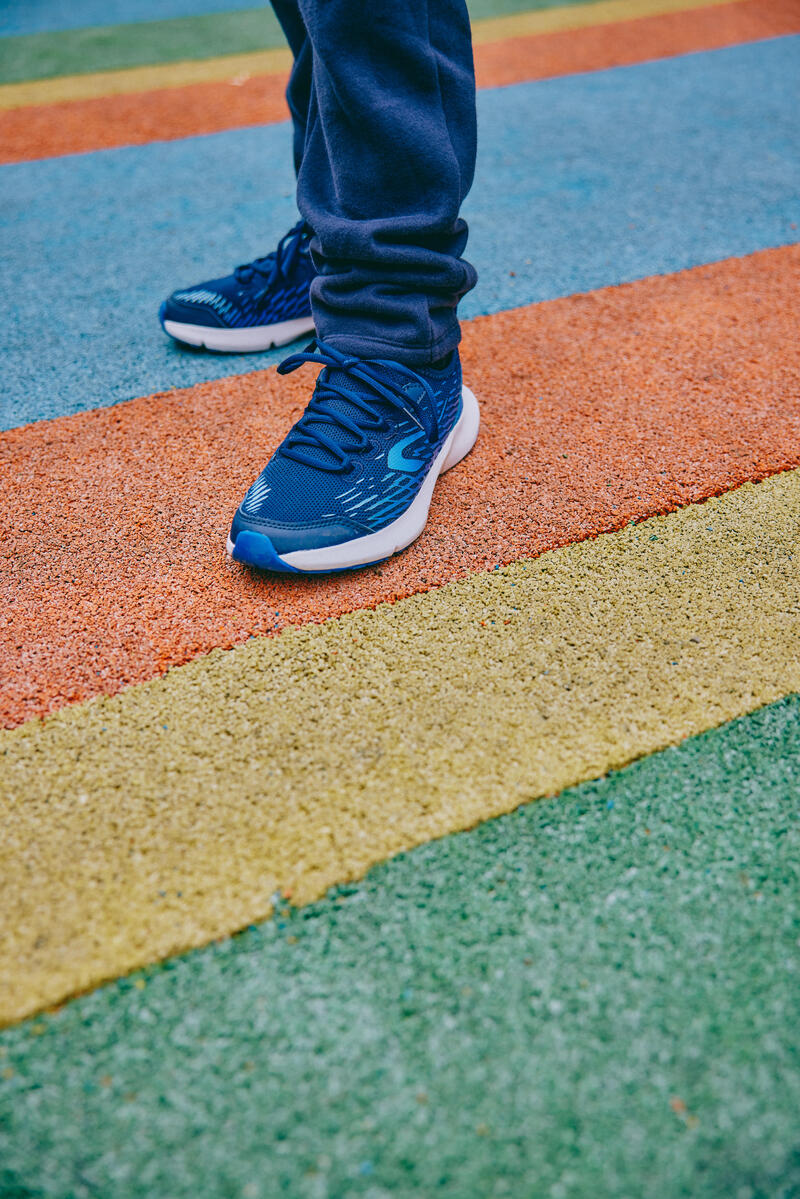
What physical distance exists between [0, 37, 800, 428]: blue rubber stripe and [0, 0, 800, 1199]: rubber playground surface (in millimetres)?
29

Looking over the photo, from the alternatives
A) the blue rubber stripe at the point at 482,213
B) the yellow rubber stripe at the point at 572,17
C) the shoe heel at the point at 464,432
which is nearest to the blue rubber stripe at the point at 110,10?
the yellow rubber stripe at the point at 572,17

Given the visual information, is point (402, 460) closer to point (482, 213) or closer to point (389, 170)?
point (389, 170)

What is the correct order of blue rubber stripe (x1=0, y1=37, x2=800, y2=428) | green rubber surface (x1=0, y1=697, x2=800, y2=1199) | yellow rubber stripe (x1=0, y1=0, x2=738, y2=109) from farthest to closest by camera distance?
yellow rubber stripe (x1=0, y1=0, x2=738, y2=109) < blue rubber stripe (x1=0, y1=37, x2=800, y2=428) < green rubber surface (x1=0, y1=697, x2=800, y2=1199)

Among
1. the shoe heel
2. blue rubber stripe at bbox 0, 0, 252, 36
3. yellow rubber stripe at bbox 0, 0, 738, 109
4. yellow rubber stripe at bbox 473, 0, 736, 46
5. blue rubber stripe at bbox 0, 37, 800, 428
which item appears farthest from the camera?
blue rubber stripe at bbox 0, 0, 252, 36

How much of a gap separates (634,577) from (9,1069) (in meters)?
0.87

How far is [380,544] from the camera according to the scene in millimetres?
1138

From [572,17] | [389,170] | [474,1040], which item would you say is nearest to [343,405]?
[389,170]

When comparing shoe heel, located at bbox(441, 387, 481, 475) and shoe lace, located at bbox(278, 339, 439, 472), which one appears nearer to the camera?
shoe lace, located at bbox(278, 339, 439, 472)

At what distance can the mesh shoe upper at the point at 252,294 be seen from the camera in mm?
1612

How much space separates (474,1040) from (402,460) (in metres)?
0.76

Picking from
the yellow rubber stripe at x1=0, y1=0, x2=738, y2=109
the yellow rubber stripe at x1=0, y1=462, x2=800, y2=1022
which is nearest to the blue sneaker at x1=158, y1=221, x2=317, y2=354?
the yellow rubber stripe at x1=0, y1=462, x2=800, y2=1022

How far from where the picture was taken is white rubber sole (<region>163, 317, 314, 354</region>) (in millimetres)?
1636

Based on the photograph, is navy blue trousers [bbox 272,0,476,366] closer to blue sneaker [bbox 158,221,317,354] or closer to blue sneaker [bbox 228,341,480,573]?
blue sneaker [bbox 228,341,480,573]

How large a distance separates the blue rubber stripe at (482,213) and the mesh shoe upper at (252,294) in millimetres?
79
